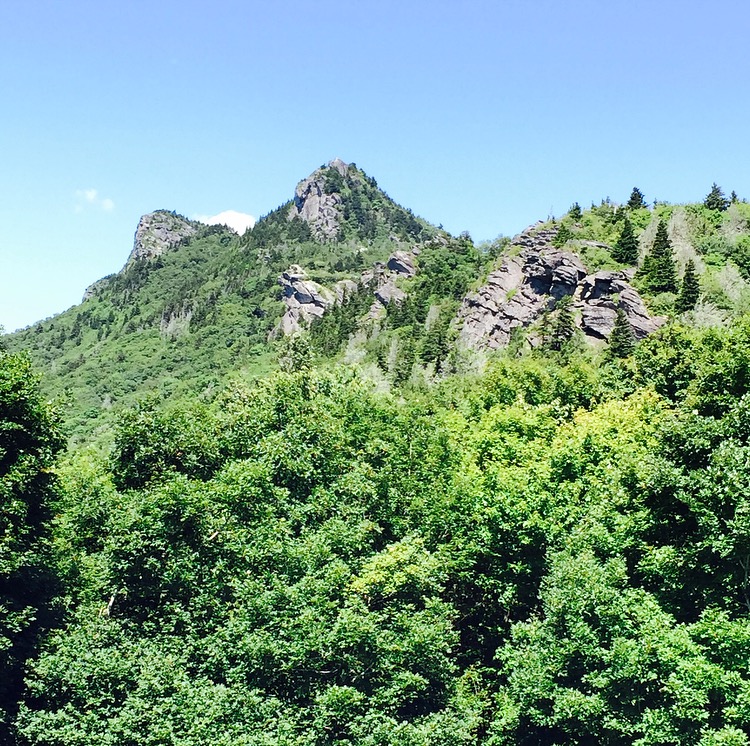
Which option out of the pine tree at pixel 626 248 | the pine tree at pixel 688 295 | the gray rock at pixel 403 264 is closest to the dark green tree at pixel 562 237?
the pine tree at pixel 626 248

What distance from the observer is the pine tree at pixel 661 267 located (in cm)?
8044

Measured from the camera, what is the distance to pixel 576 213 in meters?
113

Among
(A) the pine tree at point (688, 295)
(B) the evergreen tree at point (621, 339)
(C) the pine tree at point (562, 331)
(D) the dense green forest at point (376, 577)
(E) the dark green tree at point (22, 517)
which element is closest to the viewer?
(D) the dense green forest at point (376, 577)

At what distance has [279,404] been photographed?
39.5 meters

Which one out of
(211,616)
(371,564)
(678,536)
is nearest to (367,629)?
(371,564)

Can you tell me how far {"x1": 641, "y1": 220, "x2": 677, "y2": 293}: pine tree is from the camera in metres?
80.4

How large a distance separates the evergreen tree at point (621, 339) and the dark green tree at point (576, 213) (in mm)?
41484

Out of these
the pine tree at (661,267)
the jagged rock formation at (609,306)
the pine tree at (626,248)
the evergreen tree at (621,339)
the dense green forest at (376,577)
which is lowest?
the dense green forest at (376,577)

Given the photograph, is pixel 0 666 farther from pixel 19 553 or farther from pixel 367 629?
pixel 367 629

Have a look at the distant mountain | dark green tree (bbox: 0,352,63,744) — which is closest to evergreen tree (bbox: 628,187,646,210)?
the distant mountain

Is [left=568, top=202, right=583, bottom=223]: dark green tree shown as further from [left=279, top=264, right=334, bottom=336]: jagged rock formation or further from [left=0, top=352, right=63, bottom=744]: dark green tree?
[left=0, top=352, right=63, bottom=744]: dark green tree

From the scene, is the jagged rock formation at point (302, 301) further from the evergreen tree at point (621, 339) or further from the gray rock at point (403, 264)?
the evergreen tree at point (621, 339)

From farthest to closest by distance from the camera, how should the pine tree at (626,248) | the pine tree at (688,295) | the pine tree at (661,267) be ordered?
the pine tree at (626,248) < the pine tree at (661,267) < the pine tree at (688,295)

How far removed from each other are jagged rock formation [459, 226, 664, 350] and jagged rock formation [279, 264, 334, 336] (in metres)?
73.6
